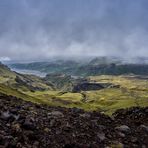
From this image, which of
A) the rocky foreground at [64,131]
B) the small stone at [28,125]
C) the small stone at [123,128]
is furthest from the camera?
the small stone at [123,128]

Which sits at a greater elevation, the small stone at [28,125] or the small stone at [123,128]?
the small stone at [28,125]

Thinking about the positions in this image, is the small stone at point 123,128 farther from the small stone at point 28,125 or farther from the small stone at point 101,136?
the small stone at point 28,125

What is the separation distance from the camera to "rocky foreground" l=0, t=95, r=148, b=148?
86.1 feet

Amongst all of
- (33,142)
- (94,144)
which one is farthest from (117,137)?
(33,142)

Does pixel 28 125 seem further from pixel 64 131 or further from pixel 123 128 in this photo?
pixel 123 128

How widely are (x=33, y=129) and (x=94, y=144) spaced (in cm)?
491

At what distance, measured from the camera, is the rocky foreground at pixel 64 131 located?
2626 cm

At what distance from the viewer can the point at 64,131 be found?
29.5m

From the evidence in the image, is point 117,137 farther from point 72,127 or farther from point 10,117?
point 10,117

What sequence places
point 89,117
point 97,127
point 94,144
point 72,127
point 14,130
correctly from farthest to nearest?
point 89,117, point 97,127, point 72,127, point 94,144, point 14,130

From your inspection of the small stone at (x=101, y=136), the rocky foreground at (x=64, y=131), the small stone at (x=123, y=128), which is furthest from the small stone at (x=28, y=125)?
the small stone at (x=123, y=128)

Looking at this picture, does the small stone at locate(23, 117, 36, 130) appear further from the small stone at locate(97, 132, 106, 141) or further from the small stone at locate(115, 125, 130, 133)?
the small stone at locate(115, 125, 130, 133)

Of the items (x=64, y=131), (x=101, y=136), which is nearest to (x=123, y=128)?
(x=101, y=136)

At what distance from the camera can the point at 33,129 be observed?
2830 cm
